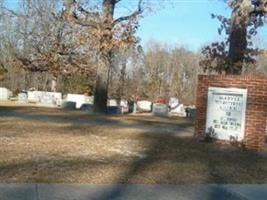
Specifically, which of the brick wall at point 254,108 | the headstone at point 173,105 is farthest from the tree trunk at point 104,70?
the headstone at point 173,105

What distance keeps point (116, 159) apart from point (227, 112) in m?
5.13

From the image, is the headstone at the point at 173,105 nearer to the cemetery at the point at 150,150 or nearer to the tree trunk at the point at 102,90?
the tree trunk at the point at 102,90

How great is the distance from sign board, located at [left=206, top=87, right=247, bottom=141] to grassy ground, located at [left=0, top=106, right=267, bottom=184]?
597 millimetres

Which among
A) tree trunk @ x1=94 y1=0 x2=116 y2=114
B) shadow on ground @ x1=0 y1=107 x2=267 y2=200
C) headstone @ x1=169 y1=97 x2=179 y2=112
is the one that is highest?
tree trunk @ x1=94 y1=0 x2=116 y2=114

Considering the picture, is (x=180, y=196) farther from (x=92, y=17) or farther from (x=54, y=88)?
(x=54, y=88)

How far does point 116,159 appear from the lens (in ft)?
37.2

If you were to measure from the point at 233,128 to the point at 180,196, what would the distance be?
7.33 m

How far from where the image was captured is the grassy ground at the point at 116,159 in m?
9.57

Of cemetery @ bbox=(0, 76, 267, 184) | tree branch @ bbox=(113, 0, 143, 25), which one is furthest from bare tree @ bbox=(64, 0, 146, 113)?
cemetery @ bbox=(0, 76, 267, 184)

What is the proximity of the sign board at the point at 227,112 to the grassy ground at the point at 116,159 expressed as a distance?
0.60 m

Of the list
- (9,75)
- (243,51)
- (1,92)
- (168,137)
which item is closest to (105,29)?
(243,51)

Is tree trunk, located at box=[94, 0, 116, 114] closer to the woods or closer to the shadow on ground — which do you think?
the woods

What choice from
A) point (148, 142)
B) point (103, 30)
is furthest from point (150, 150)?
point (103, 30)

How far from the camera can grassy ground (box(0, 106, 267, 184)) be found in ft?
31.4
